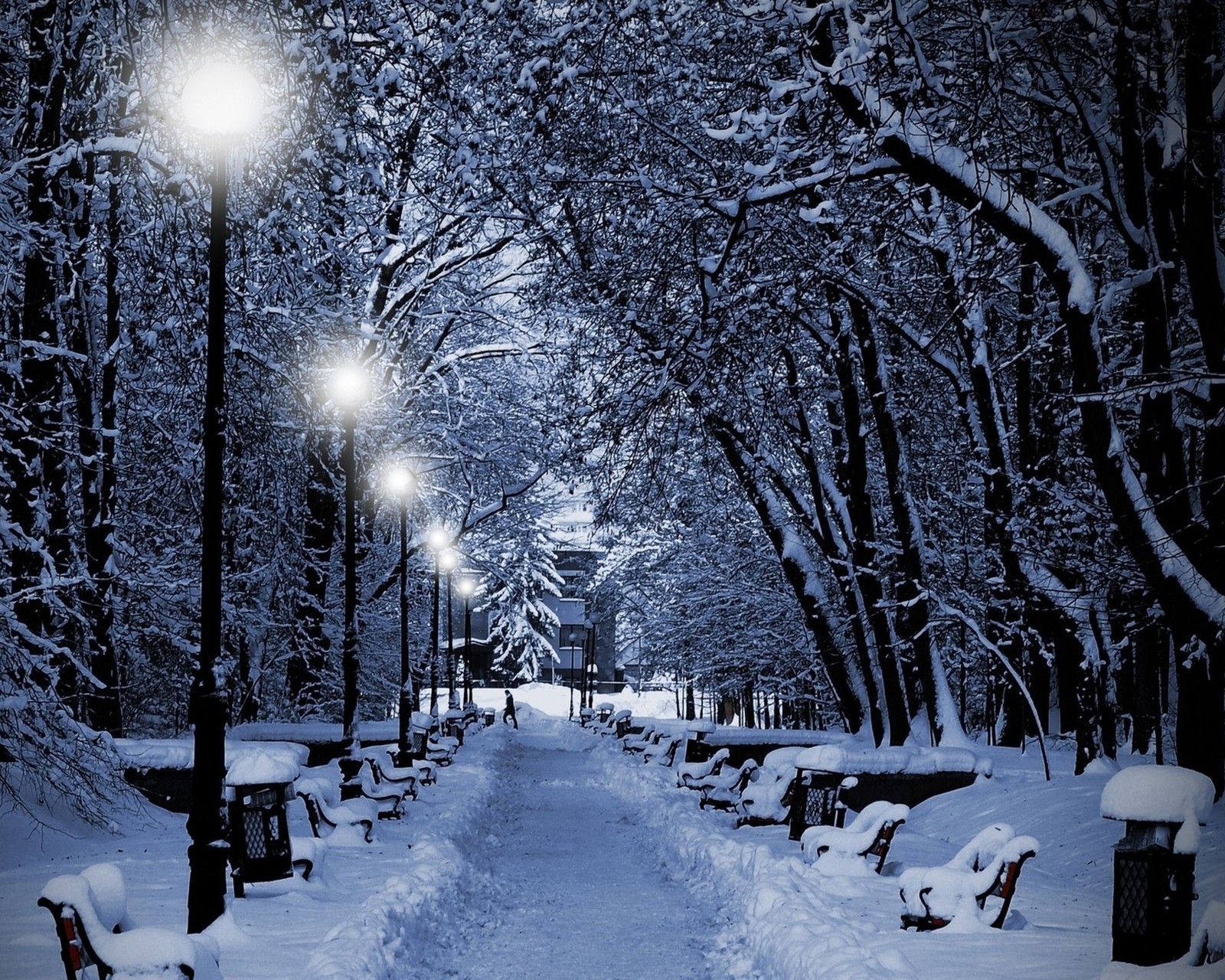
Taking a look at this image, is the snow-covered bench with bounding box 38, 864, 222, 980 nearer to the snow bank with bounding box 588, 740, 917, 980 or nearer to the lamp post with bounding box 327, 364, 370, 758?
the snow bank with bounding box 588, 740, 917, 980

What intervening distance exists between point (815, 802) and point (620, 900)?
376 centimetres

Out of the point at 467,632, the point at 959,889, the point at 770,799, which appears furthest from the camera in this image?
the point at 467,632

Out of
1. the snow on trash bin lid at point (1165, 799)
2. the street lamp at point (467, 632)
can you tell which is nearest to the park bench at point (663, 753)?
the street lamp at point (467, 632)

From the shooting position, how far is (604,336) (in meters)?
16.1

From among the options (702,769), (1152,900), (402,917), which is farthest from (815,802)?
(1152,900)

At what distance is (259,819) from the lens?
10.4 meters

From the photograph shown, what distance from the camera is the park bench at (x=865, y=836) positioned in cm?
1083

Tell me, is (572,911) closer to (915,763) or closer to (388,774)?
(388,774)

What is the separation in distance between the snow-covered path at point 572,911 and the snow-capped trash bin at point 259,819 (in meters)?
1.87

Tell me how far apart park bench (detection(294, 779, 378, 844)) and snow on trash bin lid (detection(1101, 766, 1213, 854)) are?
8595 mm

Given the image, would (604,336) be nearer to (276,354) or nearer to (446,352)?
(276,354)

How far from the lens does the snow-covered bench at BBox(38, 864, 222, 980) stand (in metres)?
5.38

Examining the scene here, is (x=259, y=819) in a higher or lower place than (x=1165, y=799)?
lower

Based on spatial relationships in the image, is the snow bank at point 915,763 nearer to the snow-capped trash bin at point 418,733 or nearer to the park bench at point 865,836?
the park bench at point 865,836
